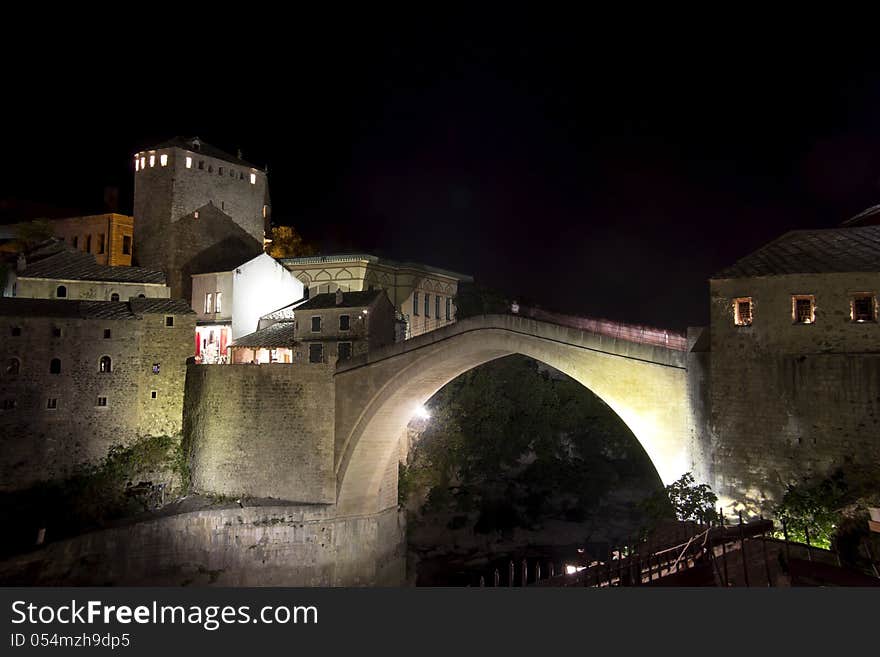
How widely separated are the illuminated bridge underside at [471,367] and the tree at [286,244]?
64.1 ft

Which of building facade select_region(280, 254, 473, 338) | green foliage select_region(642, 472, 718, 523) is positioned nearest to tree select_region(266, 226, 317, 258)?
building facade select_region(280, 254, 473, 338)

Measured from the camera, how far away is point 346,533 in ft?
81.3

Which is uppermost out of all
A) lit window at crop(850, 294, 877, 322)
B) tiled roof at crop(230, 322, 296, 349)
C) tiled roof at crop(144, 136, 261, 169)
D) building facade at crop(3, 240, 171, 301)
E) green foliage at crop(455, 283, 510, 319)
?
tiled roof at crop(144, 136, 261, 169)

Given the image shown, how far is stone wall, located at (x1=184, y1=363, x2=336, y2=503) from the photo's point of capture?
25.0 meters

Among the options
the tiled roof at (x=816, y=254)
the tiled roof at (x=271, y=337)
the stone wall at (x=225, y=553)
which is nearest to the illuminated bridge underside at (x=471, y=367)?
the stone wall at (x=225, y=553)

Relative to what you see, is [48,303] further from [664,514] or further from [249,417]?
[664,514]

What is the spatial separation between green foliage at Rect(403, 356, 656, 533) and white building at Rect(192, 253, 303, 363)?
9618mm

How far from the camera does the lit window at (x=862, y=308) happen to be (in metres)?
14.1

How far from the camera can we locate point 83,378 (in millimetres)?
25609

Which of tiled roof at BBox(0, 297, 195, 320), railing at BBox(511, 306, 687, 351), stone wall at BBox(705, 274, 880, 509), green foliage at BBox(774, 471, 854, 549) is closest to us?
green foliage at BBox(774, 471, 854, 549)

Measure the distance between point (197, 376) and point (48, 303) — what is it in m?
6.04

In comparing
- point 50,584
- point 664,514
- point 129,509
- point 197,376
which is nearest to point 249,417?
point 197,376

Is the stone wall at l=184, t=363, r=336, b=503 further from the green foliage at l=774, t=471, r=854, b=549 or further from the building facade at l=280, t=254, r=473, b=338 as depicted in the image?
the green foliage at l=774, t=471, r=854, b=549

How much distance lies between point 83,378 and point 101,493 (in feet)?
14.3
